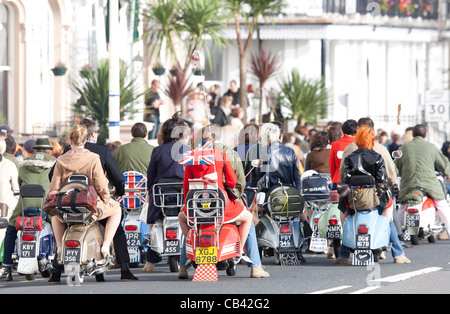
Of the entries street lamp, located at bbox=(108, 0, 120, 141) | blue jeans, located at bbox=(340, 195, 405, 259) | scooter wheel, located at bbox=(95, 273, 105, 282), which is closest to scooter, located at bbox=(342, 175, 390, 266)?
blue jeans, located at bbox=(340, 195, 405, 259)

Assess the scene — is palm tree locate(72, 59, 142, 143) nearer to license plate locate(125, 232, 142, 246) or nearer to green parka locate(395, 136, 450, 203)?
green parka locate(395, 136, 450, 203)

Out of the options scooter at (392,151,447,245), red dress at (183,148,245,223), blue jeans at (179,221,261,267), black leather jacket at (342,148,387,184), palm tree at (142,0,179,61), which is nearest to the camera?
red dress at (183,148,245,223)

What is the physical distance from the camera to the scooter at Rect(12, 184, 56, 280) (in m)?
14.0

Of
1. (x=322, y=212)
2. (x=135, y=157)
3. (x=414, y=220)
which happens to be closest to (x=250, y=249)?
(x=135, y=157)

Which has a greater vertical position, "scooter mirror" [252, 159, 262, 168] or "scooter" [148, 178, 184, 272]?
"scooter mirror" [252, 159, 262, 168]

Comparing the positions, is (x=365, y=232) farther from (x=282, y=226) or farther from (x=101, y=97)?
(x=101, y=97)

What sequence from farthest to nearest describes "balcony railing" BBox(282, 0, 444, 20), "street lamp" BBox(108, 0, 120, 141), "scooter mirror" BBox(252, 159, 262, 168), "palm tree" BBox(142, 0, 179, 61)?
"balcony railing" BBox(282, 0, 444, 20), "palm tree" BBox(142, 0, 179, 61), "street lamp" BBox(108, 0, 120, 141), "scooter mirror" BBox(252, 159, 262, 168)

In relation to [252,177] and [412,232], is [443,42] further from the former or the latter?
[252,177]

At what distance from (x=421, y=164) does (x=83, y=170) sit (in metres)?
7.21

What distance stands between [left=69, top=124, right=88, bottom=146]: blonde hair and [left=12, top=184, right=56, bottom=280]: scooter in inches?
42.4

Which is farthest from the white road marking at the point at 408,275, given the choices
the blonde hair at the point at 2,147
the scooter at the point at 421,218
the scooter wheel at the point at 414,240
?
the blonde hair at the point at 2,147

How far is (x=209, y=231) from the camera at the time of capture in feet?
44.1

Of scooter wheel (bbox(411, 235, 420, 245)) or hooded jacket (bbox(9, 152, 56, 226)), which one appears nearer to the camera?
hooded jacket (bbox(9, 152, 56, 226))

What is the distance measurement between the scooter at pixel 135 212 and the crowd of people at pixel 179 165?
0.24 m
